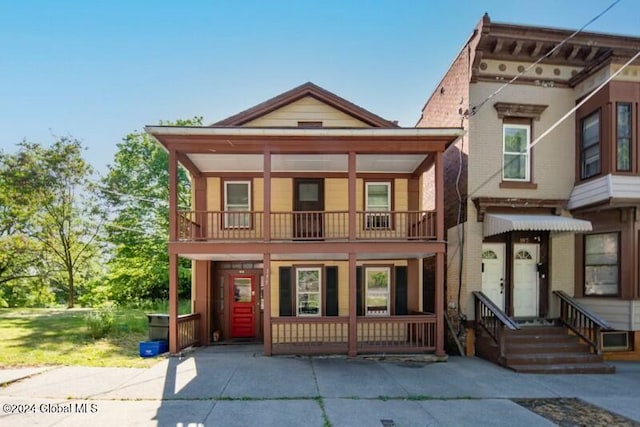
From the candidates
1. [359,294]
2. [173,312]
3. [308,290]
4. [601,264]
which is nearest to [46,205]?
[173,312]

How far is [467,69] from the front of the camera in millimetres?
10094

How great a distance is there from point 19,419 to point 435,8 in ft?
46.6

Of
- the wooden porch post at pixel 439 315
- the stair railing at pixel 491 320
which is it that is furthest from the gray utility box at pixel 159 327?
the stair railing at pixel 491 320

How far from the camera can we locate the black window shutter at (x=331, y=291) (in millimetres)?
11016

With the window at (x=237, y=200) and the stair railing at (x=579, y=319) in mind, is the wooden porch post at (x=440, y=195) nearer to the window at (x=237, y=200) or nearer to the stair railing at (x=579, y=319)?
the stair railing at (x=579, y=319)

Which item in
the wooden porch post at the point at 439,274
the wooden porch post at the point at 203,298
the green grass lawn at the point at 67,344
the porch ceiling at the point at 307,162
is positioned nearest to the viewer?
the green grass lawn at the point at 67,344

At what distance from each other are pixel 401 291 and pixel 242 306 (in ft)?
17.1

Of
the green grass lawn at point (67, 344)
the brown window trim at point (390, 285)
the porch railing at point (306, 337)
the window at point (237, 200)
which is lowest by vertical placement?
the green grass lawn at point (67, 344)

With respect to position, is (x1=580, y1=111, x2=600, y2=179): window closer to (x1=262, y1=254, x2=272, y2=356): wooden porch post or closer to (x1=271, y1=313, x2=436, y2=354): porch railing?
(x1=271, y1=313, x2=436, y2=354): porch railing

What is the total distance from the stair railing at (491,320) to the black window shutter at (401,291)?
7.33 feet

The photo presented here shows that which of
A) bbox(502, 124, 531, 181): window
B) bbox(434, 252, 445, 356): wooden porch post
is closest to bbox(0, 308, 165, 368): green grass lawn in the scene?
bbox(434, 252, 445, 356): wooden porch post

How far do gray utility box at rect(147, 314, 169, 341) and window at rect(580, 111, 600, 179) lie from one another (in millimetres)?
12508

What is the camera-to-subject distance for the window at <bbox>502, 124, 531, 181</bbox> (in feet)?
33.3

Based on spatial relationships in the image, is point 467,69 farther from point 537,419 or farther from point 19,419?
point 19,419
